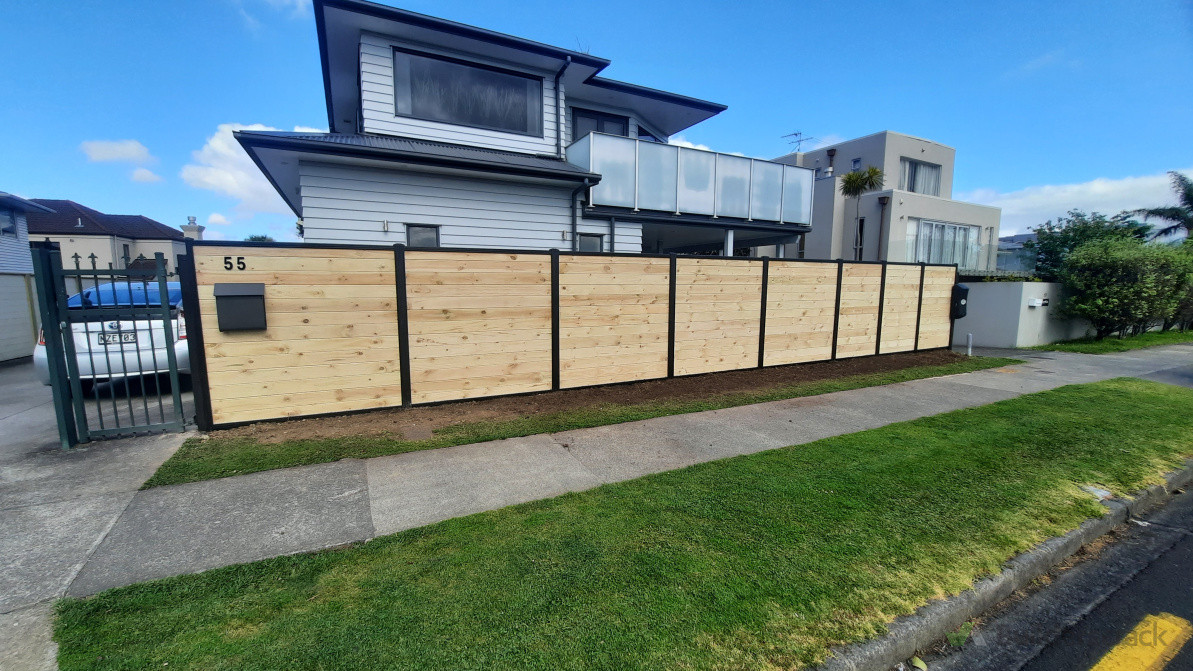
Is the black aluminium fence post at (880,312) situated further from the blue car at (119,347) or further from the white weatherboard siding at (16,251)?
the white weatherboard siding at (16,251)

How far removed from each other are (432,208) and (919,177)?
27.3 meters

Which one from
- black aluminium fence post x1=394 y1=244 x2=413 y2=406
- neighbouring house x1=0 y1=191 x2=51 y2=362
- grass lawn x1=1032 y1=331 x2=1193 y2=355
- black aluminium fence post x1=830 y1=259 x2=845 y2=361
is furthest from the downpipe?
grass lawn x1=1032 y1=331 x2=1193 y2=355

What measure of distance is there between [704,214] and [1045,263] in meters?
16.3

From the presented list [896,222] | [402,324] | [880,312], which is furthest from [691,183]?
[896,222]

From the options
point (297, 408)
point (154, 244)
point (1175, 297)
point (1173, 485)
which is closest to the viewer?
point (1173, 485)

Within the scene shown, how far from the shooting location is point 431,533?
3.19m

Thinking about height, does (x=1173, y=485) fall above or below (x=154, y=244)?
below

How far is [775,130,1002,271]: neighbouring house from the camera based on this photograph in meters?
19.7

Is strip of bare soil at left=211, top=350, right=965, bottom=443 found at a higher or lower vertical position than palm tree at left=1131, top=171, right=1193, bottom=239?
lower

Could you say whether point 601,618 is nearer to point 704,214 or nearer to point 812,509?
point 812,509

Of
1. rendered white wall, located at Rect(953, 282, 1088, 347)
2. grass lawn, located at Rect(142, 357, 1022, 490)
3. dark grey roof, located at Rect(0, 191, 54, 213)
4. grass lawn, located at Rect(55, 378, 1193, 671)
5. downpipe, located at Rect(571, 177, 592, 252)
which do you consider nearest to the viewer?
grass lawn, located at Rect(55, 378, 1193, 671)

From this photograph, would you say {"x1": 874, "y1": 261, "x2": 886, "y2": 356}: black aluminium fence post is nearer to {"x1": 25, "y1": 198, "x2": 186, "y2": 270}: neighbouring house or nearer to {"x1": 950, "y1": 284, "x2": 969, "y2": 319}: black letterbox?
{"x1": 950, "y1": 284, "x2": 969, "y2": 319}: black letterbox

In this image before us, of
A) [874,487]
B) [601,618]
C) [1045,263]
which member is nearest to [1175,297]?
[1045,263]

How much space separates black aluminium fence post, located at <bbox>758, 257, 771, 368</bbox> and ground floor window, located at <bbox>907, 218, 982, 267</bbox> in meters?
15.4
